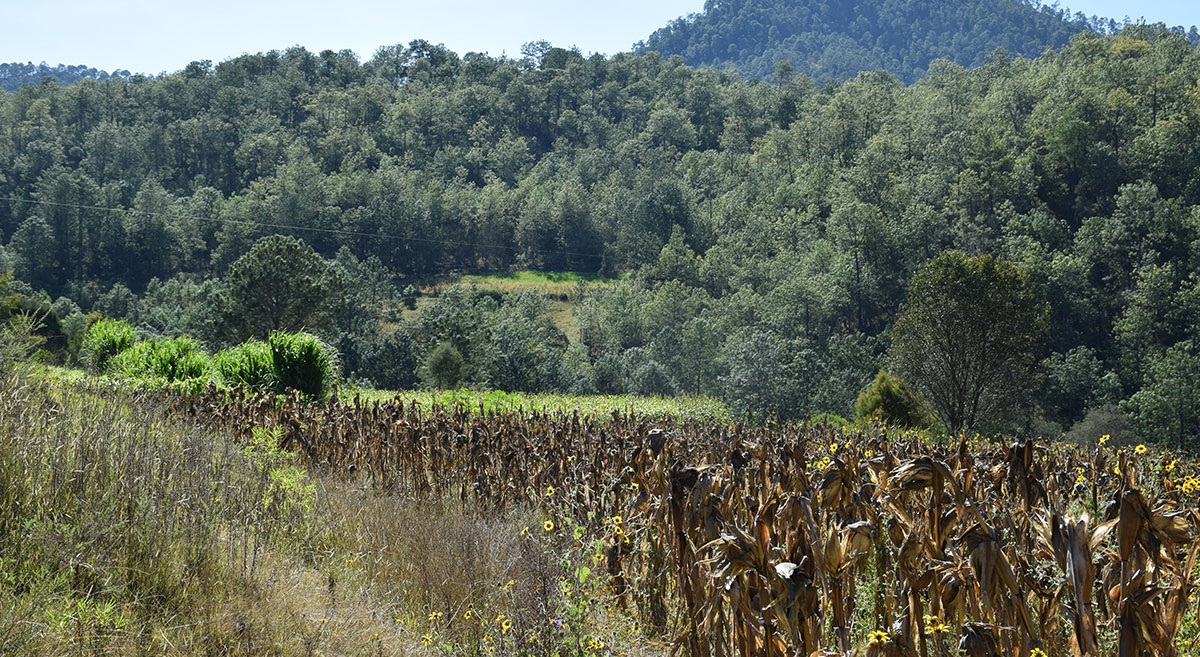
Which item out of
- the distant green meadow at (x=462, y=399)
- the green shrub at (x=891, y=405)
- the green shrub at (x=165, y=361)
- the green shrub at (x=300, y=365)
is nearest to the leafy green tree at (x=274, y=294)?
the distant green meadow at (x=462, y=399)

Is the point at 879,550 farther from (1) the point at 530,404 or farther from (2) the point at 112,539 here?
(1) the point at 530,404

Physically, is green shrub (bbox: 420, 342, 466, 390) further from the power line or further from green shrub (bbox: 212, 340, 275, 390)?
the power line

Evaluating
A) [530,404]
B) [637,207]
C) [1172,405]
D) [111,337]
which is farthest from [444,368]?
[637,207]

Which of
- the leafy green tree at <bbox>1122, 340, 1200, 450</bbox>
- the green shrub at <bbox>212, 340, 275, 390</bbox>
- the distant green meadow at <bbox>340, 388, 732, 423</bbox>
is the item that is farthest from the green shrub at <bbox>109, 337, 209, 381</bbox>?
the leafy green tree at <bbox>1122, 340, 1200, 450</bbox>

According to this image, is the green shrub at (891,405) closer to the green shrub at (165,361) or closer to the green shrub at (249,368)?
the green shrub at (249,368)

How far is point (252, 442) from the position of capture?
648 cm

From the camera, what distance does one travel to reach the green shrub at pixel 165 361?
13.3 m

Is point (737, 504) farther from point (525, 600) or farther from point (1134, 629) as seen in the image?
point (1134, 629)

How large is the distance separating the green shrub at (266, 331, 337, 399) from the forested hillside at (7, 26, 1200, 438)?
13.3 m

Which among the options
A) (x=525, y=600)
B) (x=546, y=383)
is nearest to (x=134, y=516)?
(x=525, y=600)

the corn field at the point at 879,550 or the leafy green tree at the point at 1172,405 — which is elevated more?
the corn field at the point at 879,550

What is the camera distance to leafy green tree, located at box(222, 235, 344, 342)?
31.1m

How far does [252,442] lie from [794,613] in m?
5.46

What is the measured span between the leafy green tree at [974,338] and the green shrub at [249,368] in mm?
15996
